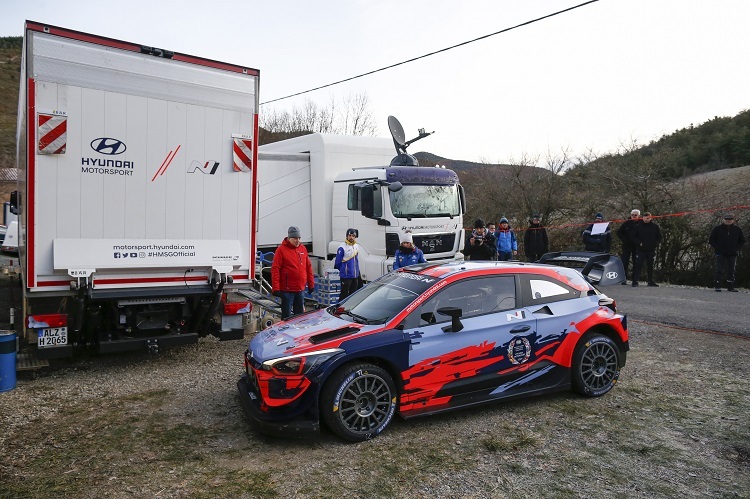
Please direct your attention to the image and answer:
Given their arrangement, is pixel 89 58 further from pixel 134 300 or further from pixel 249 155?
pixel 134 300

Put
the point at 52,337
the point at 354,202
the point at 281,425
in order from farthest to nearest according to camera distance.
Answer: the point at 354,202 → the point at 52,337 → the point at 281,425

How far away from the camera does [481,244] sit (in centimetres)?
1227

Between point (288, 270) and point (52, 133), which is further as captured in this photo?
point (288, 270)

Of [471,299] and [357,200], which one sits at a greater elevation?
[357,200]

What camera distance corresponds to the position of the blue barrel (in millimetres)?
6254

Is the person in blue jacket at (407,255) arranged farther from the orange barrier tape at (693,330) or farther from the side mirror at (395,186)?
the orange barrier tape at (693,330)

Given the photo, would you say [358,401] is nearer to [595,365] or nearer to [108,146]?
[595,365]

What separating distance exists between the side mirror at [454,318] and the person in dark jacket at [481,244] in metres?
7.01

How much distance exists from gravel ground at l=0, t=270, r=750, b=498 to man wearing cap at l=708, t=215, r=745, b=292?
22.5 feet

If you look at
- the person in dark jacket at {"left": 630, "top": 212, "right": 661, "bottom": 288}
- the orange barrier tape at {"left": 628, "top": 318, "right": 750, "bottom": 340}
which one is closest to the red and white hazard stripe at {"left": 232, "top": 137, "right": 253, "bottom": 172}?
the orange barrier tape at {"left": 628, "top": 318, "right": 750, "bottom": 340}

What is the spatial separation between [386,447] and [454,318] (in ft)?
4.36

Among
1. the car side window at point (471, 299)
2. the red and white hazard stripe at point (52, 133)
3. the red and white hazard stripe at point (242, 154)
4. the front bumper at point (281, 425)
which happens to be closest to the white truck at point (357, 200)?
the red and white hazard stripe at point (242, 154)

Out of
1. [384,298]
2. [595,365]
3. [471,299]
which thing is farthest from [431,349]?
[595,365]

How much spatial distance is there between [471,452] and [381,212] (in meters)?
7.04
